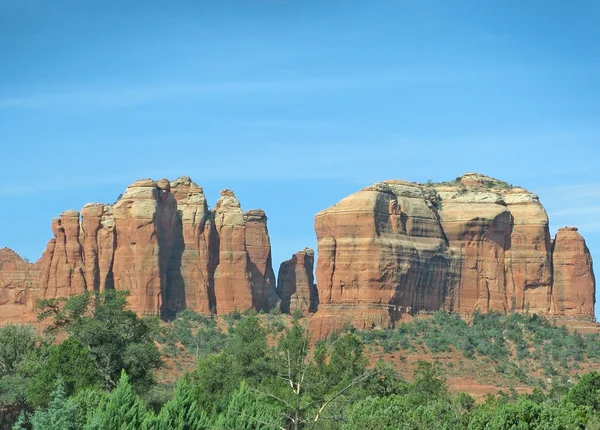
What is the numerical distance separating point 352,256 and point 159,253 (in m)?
22.9

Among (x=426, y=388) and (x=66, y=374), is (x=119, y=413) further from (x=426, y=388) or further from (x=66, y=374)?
(x=426, y=388)

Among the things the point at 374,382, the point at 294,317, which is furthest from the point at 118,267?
the point at 374,382

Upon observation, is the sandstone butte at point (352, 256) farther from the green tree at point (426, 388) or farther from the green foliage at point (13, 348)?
the green foliage at point (13, 348)

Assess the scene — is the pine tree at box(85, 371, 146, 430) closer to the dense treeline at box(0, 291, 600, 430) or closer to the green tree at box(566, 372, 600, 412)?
the dense treeline at box(0, 291, 600, 430)

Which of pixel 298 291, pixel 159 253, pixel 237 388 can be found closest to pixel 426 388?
pixel 237 388

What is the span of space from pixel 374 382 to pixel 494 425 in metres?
36.9

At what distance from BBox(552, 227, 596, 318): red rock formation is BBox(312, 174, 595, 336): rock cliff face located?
0.11 metres

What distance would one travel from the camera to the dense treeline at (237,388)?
278 feet

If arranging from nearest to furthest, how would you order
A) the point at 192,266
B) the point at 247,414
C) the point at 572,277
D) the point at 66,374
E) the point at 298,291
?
the point at 247,414 < the point at 66,374 < the point at 572,277 < the point at 192,266 < the point at 298,291

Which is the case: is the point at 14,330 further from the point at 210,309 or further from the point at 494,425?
the point at 494,425

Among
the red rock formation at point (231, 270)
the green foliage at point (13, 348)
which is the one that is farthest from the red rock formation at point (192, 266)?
the green foliage at point (13, 348)

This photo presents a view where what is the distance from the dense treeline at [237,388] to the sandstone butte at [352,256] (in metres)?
8.22

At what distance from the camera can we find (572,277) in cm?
17812

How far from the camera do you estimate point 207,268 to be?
18462 cm
